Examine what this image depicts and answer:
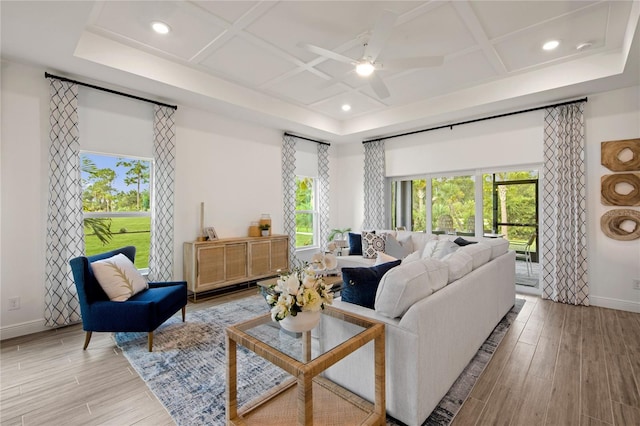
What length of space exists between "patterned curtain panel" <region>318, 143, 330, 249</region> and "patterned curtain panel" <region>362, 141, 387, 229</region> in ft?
2.75

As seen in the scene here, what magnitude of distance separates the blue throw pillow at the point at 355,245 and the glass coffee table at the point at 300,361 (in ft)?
10.6

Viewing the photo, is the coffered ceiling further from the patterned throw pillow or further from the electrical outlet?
the electrical outlet

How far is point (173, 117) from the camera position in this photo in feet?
13.5

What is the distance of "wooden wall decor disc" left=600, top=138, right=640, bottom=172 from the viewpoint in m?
3.66

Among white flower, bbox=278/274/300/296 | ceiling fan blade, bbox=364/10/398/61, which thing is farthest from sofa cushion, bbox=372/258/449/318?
ceiling fan blade, bbox=364/10/398/61

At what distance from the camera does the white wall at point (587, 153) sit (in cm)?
375

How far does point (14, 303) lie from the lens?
3.04 m

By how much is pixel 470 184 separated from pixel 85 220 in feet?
18.6

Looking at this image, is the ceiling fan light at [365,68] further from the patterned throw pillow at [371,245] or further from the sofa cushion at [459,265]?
the patterned throw pillow at [371,245]

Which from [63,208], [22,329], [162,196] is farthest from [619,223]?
[22,329]

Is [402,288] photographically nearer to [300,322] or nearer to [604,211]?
[300,322]

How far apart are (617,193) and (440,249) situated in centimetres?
238

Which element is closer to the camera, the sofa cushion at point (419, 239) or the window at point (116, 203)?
the window at point (116, 203)

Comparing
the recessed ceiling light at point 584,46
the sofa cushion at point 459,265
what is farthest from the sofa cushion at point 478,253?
the recessed ceiling light at point 584,46
